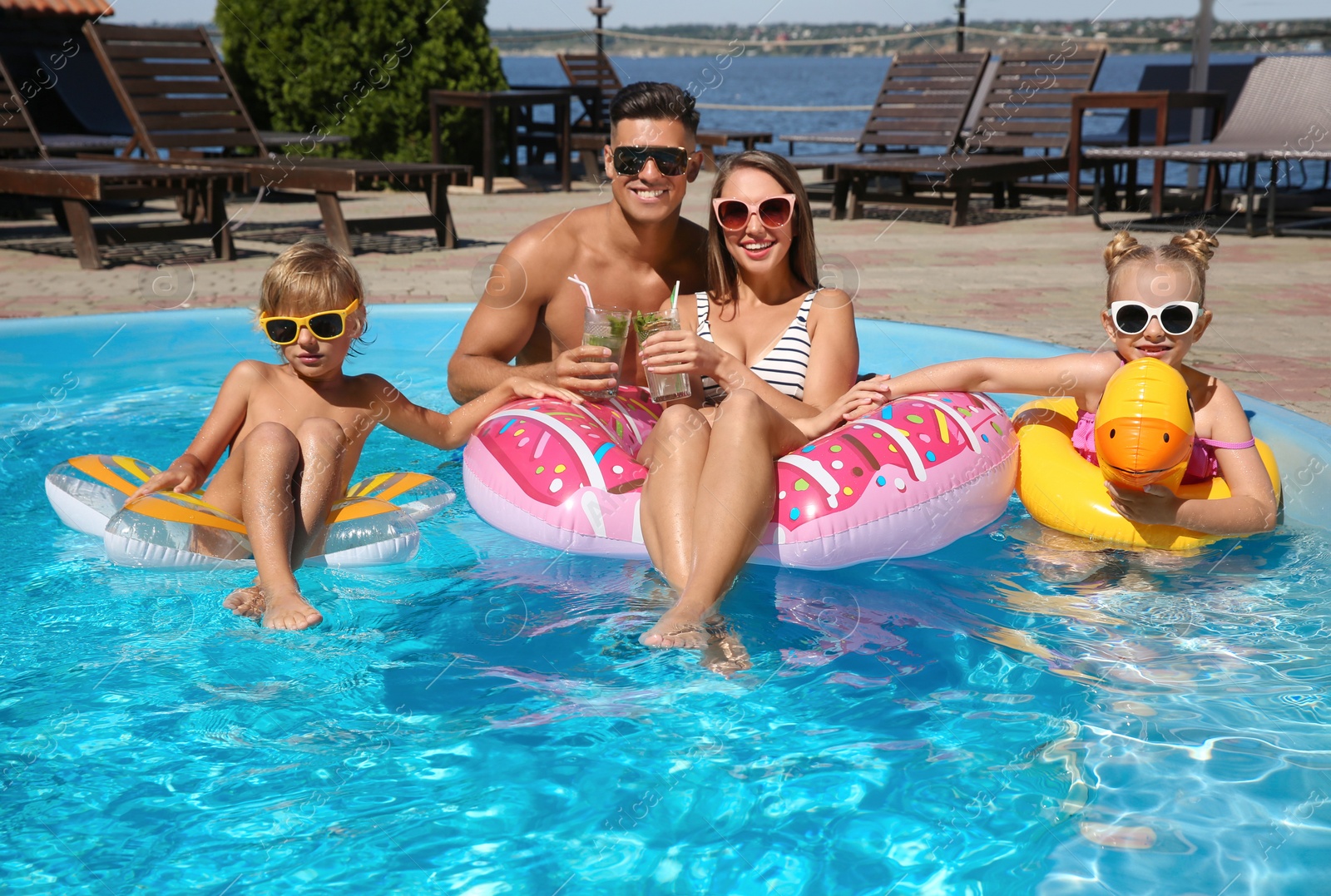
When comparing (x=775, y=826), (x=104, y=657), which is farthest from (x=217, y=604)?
(x=775, y=826)

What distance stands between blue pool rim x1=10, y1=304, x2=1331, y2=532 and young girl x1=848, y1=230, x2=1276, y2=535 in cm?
154

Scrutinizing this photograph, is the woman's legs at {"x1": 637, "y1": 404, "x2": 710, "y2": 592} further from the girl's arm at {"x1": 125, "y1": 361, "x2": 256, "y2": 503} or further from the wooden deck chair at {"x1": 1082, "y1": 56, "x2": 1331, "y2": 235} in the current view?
the wooden deck chair at {"x1": 1082, "y1": 56, "x2": 1331, "y2": 235}

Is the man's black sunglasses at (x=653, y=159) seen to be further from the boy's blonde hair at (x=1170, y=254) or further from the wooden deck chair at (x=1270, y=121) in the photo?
the wooden deck chair at (x=1270, y=121)

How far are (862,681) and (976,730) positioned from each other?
33 cm

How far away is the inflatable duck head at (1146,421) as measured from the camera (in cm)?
331

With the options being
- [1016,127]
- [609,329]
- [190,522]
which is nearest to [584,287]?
[609,329]

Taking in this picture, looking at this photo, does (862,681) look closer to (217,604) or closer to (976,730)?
(976,730)

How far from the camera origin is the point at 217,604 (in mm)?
3295

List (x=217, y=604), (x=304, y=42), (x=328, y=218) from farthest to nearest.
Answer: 1. (x=304, y=42)
2. (x=328, y=218)
3. (x=217, y=604)

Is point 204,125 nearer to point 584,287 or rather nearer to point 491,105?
point 491,105

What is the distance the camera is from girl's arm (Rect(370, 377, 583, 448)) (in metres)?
3.73

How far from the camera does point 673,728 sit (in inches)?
108

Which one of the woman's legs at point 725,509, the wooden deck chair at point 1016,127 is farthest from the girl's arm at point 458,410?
the wooden deck chair at point 1016,127

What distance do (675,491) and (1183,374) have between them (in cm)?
170
